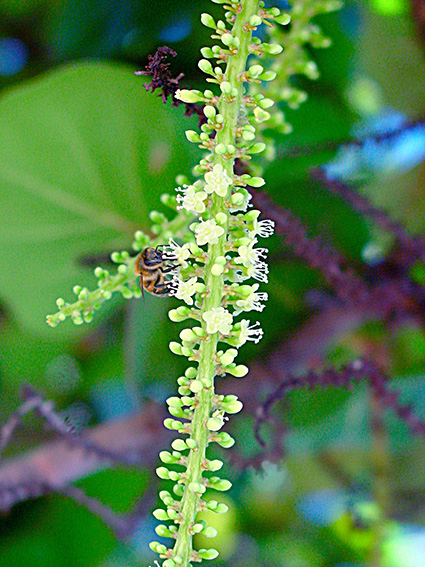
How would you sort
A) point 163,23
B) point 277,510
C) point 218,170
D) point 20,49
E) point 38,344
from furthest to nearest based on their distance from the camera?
point 277,510 → point 38,344 → point 20,49 → point 163,23 → point 218,170

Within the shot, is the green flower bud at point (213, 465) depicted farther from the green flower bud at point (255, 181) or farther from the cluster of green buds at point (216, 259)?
the green flower bud at point (255, 181)

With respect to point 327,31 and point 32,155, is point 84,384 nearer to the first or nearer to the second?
point 32,155

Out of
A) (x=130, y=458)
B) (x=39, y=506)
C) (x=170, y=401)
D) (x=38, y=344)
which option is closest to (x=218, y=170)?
(x=170, y=401)

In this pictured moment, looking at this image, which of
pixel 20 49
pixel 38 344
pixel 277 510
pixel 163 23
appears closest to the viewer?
pixel 163 23

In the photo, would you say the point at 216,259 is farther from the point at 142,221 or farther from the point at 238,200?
the point at 142,221

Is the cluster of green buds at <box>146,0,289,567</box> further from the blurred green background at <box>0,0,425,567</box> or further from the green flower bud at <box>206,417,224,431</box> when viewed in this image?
the blurred green background at <box>0,0,425,567</box>

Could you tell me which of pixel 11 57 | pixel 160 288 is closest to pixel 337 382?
pixel 160 288

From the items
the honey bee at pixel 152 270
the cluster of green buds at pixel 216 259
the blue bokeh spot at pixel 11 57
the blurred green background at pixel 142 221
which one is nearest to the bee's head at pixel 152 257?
the honey bee at pixel 152 270
